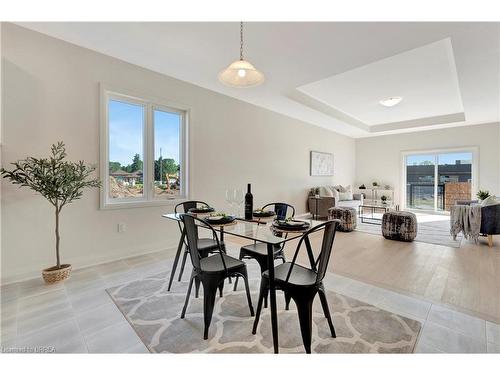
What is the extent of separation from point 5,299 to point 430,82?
6.34 metres

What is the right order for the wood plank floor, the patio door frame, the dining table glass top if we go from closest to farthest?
the dining table glass top
the wood plank floor
the patio door frame

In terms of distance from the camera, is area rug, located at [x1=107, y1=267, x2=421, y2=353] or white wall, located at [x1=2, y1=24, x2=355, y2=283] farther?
white wall, located at [x1=2, y1=24, x2=355, y2=283]

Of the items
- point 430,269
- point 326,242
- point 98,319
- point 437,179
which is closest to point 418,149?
point 437,179

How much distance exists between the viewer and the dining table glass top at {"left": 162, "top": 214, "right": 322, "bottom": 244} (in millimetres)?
1506

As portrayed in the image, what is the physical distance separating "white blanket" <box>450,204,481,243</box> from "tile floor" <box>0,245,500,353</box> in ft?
9.27

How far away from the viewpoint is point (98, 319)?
5.93 feet

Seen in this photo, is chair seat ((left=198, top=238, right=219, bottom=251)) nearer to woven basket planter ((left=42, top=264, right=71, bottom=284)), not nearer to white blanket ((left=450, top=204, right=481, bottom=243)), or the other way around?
woven basket planter ((left=42, top=264, right=71, bottom=284))

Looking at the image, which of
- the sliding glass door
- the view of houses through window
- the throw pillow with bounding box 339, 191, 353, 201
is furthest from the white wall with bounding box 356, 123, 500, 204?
the view of houses through window

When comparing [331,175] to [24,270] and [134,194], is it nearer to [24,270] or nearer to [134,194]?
[134,194]

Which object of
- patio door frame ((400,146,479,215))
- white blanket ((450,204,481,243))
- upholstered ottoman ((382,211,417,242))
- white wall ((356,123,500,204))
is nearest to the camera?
white blanket ((450,204,481,243))

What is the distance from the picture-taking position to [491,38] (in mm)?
2516

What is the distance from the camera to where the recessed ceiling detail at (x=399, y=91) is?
332 cm

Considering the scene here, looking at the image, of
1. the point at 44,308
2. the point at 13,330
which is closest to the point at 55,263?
the point at 44,308

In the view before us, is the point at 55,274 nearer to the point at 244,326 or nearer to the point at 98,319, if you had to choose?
the point at 98,319
